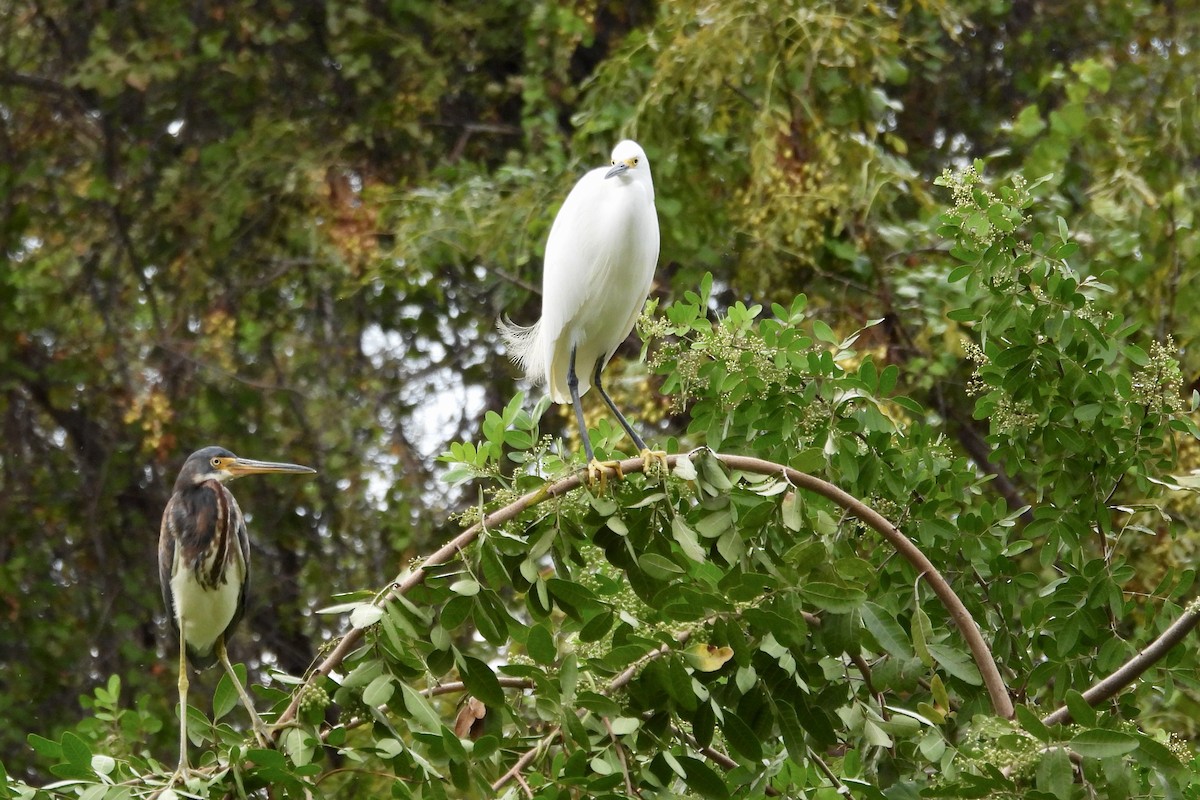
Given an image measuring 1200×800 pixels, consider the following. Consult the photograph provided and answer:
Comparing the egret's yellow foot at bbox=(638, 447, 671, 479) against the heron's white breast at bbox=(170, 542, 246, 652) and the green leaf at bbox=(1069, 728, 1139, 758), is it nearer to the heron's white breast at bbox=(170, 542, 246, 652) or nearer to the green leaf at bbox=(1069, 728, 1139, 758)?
the green leaf at bbox=(1069, 728, 1139, 758)

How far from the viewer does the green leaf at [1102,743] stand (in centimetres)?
175

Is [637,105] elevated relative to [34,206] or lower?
elevated

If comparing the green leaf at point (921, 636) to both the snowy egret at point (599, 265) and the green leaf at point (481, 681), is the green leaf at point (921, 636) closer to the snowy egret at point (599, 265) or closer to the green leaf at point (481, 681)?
the green leaf at point (481, 681)

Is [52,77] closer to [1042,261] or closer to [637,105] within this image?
[637,105]

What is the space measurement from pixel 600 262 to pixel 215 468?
1.00 meters

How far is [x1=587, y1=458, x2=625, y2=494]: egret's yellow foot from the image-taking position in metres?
2.04

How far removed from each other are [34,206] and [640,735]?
5.06m

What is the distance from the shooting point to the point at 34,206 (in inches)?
244

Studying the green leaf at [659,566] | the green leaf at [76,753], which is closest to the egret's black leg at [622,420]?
the green leaf at [659,566]

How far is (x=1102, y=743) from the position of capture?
1.76m

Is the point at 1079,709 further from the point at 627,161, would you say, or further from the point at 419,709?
the point at 627,161

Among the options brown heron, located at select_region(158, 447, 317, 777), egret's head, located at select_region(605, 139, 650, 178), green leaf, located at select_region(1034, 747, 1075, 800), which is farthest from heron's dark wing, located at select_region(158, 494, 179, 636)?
green leaf, located at select_region(1034, 747, 1075, 800)

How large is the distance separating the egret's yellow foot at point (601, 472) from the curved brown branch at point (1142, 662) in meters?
0.66

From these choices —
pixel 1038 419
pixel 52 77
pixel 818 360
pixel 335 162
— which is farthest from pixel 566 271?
pixel 52 77
